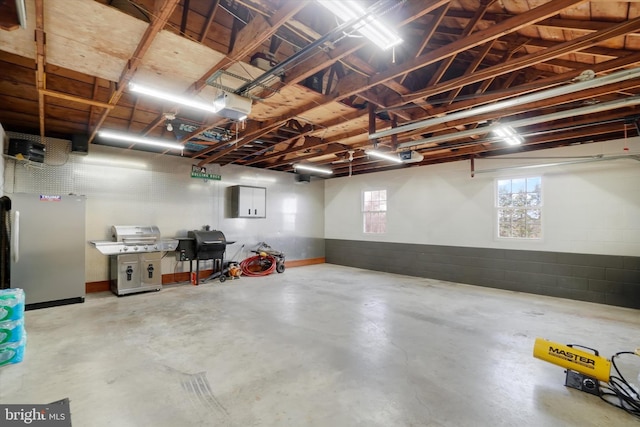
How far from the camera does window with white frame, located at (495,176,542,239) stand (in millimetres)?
5957

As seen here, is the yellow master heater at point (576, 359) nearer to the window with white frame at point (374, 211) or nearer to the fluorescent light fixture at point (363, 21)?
the fluorescent light fixture at point (363, 21)

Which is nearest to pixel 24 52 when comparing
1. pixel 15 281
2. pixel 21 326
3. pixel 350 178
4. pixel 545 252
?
pixel 21 326

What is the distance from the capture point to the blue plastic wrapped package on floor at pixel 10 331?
2742mm

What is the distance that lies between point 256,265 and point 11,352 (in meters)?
5.44

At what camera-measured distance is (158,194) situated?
21.4 feet

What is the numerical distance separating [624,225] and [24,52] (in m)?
8.54

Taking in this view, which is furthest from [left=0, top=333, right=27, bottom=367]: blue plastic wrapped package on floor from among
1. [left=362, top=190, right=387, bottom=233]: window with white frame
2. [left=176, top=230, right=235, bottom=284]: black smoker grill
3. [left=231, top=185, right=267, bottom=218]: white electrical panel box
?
[left=362, top=190, right=387, bottom=233]: window with white frame

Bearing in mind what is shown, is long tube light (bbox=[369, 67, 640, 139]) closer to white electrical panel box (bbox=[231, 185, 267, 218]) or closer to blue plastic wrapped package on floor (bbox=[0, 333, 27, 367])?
white electrical panel box (bbox=[231, 185, 267, 218])

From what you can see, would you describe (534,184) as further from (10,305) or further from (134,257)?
(10,305)

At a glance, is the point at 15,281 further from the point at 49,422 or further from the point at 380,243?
the point at 380,243

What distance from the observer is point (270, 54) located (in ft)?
9.48

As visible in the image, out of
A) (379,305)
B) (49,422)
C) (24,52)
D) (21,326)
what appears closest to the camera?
(49,422)

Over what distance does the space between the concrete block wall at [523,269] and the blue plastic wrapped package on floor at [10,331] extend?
7.36m

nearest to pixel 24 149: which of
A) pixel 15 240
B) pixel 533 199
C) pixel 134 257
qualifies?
pixel 15 240
